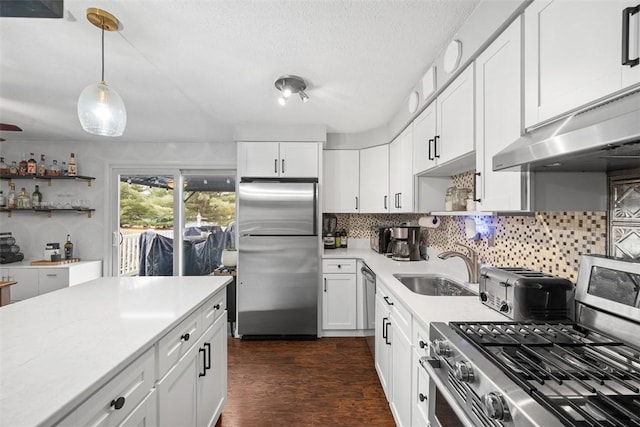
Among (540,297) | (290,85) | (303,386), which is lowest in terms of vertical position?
(303,386)

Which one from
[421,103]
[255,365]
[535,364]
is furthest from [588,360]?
[255,365]

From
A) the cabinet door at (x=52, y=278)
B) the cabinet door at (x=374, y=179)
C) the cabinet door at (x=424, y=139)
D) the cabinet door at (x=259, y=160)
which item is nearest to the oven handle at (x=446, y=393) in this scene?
the cabinet door at (x=424, y=139)

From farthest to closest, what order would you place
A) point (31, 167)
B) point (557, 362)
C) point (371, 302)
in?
point (31, 167) < point (371, 302) < point (557, 362)

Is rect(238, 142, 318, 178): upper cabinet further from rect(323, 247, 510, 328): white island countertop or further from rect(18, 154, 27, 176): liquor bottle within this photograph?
rect(18, 154, 27, 176): liquor bottle

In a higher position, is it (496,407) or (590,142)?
(590,142)

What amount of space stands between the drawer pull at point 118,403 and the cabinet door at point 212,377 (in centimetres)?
72

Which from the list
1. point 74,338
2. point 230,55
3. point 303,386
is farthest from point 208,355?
point 230,55

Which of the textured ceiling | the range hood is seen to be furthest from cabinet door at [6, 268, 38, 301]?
the range hood

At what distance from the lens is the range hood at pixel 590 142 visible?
671 millimetres

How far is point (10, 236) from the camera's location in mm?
4020

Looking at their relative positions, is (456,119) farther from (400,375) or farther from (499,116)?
(400,375)

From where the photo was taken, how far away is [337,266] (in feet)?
11.1

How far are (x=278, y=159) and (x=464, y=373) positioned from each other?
2.88 metres

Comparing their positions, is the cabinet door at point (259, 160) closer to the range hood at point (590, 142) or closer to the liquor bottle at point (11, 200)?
the range hood at point (590, 142)
